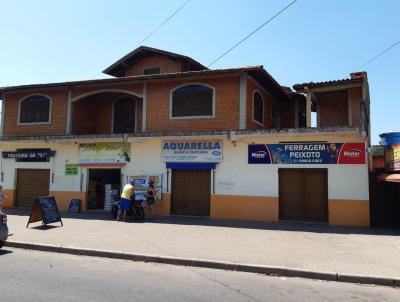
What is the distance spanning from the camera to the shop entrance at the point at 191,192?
16.1 m

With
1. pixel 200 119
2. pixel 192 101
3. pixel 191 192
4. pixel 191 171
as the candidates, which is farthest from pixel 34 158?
pixel 200 119

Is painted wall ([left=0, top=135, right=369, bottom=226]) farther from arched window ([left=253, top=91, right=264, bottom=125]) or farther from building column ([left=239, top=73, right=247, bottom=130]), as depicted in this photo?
arched window ([left=253, top=91, right=264, bottom=125])

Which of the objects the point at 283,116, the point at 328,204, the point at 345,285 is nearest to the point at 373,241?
the point at 328,204

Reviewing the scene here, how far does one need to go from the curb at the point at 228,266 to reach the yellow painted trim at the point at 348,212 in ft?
23.2

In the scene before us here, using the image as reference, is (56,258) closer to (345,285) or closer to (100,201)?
(345,285)

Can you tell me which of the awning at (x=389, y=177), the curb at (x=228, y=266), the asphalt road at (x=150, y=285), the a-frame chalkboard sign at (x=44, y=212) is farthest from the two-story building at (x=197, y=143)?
the asphalt road at (x=150, y=285)

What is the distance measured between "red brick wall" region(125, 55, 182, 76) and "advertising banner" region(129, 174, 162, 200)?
652cm

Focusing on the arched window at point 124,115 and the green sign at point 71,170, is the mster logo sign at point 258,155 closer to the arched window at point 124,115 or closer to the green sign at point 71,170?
the arched window at point 124,115

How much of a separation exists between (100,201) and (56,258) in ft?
34.1

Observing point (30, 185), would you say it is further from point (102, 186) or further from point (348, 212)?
point (348, 212)

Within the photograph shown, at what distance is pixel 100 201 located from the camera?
1911cm

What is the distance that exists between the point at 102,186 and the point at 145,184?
3251 millimetres

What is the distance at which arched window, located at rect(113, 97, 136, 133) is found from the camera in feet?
63.3

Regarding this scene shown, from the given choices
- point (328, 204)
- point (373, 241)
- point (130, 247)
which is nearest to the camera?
point (130, 247)
